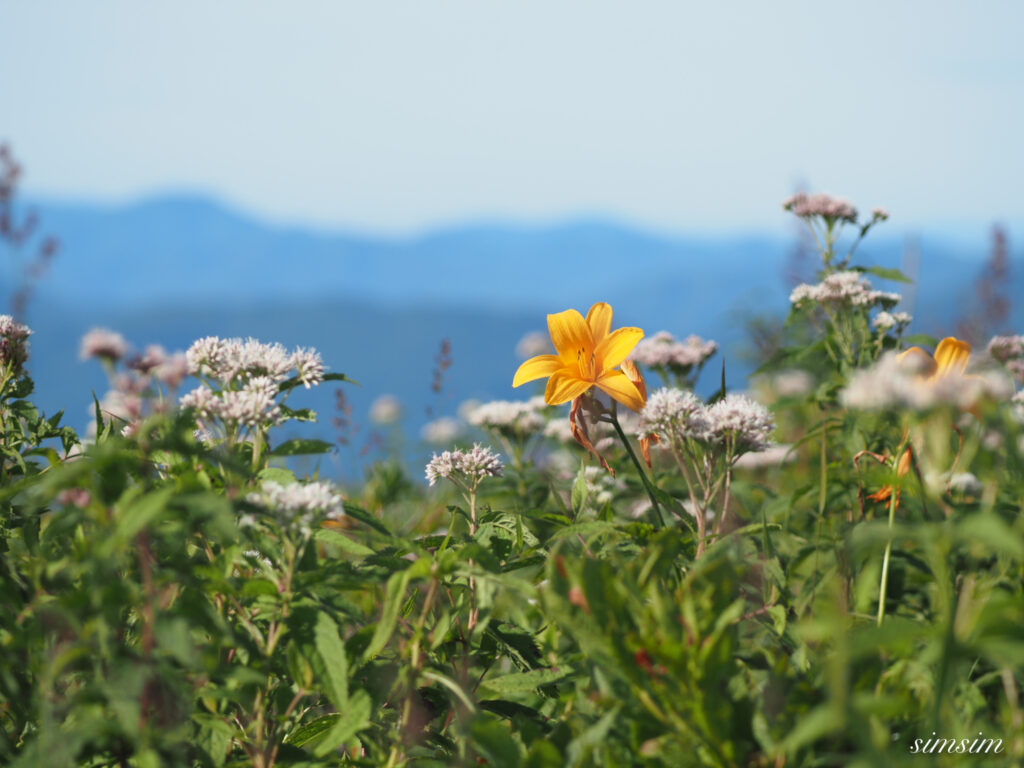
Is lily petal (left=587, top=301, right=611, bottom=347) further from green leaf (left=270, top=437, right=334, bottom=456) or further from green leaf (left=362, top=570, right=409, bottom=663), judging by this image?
green leaf (left=362, top=570, right=409, bottom=663)

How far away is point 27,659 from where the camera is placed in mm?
1463

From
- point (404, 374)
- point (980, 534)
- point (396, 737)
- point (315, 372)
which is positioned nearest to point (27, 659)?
point (396, 737)

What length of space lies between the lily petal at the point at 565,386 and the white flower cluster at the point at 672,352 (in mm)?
1570

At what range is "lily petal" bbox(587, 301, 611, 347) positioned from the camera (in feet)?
7.20

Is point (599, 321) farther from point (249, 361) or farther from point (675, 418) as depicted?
point (249, 361)

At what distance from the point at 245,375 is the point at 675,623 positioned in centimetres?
110

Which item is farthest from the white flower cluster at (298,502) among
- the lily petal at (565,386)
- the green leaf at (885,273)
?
the green leaf at (885,273)

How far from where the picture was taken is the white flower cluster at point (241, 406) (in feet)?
5.36

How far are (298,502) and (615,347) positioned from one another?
3.40 ft

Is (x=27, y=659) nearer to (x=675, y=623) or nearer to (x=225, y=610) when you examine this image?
A: (x=225, y=610)

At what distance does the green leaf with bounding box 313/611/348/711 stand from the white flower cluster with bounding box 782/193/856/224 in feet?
10.9

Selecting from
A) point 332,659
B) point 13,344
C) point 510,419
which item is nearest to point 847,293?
point 510,419

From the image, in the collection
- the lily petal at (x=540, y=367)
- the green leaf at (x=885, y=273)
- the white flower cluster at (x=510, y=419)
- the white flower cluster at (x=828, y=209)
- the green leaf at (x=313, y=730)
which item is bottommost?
the green leaf at (x=313, y=730)

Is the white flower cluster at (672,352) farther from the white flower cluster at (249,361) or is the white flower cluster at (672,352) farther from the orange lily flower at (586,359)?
the white flower cluster at (249,361)
